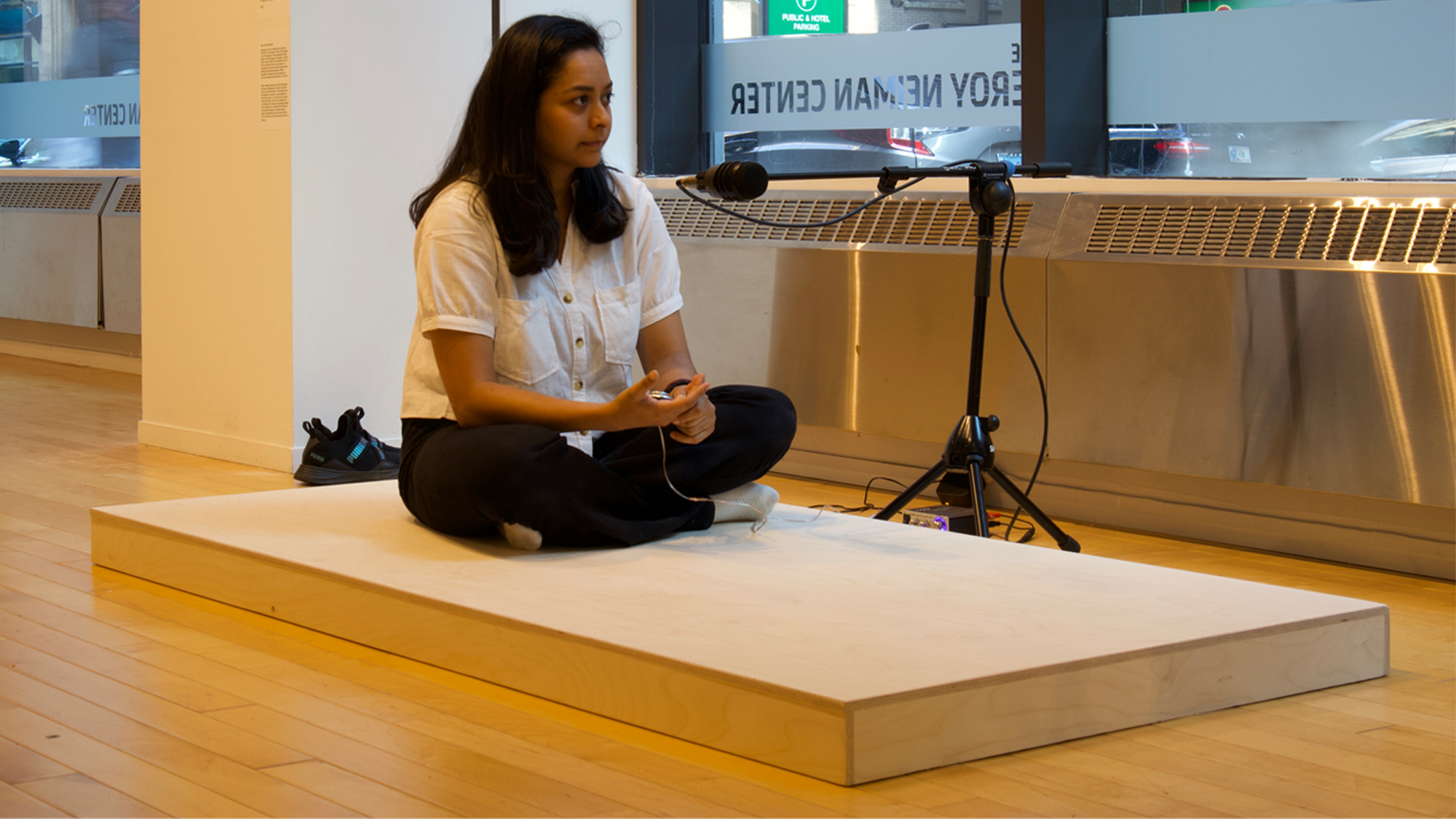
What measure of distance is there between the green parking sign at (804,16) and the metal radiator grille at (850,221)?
1.91ft

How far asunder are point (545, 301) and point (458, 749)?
2.83 ft

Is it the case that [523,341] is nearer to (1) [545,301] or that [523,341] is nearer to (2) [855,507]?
(1) [545,301]

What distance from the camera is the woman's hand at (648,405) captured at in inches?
78.4

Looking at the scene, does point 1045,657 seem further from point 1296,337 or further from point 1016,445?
point 1016,445

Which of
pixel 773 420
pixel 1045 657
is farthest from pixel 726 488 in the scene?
pixel 1045 657

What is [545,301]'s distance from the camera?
2.25 meters

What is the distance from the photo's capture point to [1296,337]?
263cm

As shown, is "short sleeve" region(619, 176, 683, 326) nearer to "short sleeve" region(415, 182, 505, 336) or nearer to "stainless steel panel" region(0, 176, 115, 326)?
"short sleeve" region(415, 182, 505, 336)

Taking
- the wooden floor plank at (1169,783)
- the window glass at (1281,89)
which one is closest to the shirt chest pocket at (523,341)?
the wooden floor plank at (1169,783)

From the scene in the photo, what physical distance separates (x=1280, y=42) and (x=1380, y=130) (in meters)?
0.29

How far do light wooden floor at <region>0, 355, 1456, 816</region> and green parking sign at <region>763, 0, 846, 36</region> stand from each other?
7.48 ft

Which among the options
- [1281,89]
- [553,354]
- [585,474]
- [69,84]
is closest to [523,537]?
[585,474]

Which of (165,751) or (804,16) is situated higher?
(804,16)

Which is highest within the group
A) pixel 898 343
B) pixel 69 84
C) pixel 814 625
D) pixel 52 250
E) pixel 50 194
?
pixel 69 84
